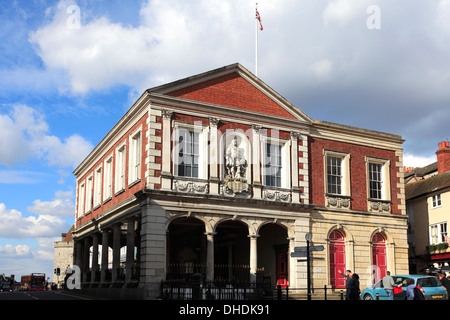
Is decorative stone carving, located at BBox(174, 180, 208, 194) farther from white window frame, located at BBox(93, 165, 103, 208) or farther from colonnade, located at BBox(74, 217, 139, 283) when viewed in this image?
white window frame, located at BBox(93, 165, 103, 208)

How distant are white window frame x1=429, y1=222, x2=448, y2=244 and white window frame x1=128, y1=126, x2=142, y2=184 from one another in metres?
21.3

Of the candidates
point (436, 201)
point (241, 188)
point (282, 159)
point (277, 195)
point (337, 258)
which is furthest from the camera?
point (436, 201)

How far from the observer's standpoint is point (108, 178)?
34562 millimetres

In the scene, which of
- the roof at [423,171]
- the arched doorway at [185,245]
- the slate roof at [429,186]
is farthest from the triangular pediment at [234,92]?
the roof at [423,171]

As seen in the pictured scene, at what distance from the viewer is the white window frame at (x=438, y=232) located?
37062mm

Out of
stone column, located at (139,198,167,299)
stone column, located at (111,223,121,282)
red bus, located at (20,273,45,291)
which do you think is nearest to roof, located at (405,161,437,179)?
stone column, located at (111,223,121,282)

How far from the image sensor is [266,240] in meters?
32.9

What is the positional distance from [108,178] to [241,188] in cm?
1033

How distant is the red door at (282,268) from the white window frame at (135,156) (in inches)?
371

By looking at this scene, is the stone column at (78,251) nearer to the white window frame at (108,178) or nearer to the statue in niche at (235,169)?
A: the white window frame at (108,178)

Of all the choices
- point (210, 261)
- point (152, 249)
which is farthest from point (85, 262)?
point (210, 261)

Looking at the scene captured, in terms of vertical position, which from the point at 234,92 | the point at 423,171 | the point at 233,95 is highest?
the point at 234,92

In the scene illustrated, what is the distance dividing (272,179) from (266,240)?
189 inches

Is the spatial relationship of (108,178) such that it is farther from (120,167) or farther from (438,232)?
(438,232)
